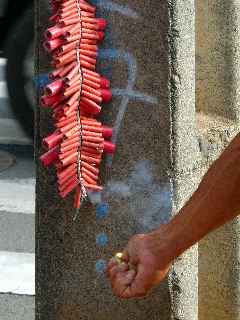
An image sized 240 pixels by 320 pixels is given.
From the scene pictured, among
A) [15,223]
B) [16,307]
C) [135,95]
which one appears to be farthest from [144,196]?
[15,223]

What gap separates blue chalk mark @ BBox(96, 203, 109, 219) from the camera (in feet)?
9.55

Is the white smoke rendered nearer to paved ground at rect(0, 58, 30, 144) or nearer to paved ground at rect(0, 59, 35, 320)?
paved ground at rect(0, 59, 35, 320)

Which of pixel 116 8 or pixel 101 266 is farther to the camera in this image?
pixel 101 266

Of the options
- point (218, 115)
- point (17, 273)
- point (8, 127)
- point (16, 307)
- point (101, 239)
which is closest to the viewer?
point (101, 239)

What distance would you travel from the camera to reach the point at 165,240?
1977mm

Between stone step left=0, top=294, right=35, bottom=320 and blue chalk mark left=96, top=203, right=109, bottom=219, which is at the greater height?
blue chalk mark left=96, top=203, right=109, bottom=219

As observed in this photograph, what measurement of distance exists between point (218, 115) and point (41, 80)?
0.61 meters

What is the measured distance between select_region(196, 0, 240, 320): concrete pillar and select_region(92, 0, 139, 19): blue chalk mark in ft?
0.93

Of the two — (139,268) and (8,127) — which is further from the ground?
(139,268)

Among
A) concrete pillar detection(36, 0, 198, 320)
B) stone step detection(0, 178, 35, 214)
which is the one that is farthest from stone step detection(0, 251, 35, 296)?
concrete pillar detection(36, 0, 198, 320)

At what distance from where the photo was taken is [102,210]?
2.91 metres

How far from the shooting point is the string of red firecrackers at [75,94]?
2.80m

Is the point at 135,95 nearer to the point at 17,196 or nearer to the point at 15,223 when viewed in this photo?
the point at 15,223

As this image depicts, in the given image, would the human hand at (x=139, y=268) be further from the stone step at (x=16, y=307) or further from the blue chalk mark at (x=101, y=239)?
the stone step at (x=16, y=307)
